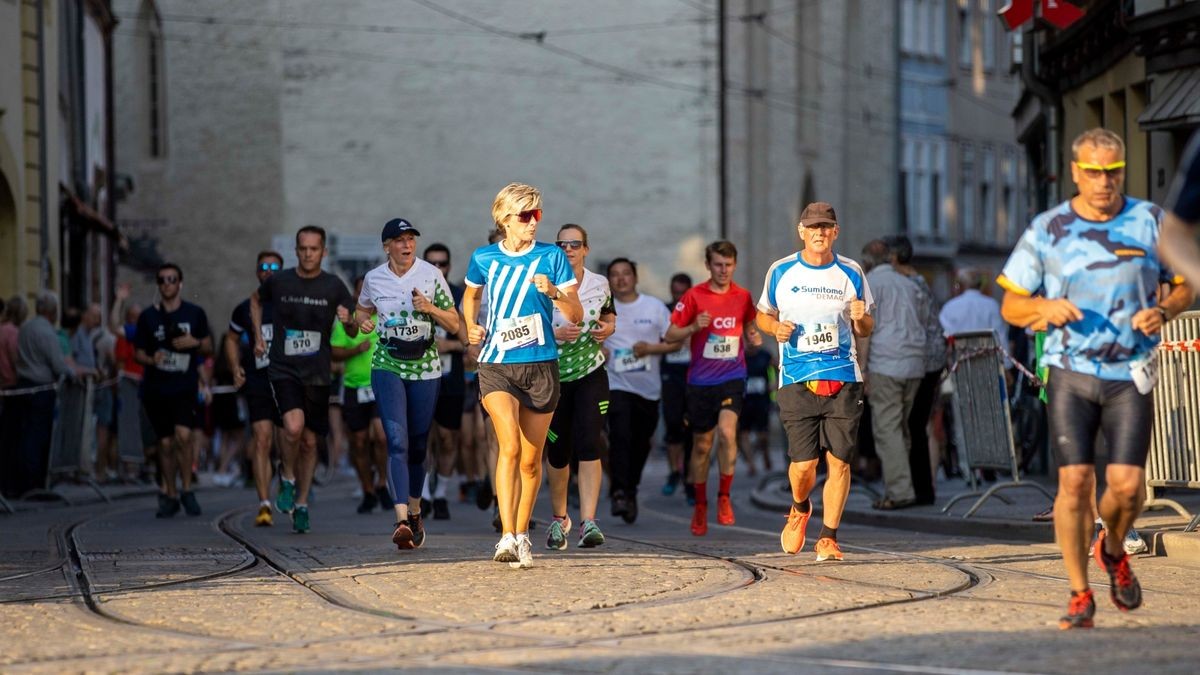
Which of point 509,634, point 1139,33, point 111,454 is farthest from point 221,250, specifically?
A: point 509,634

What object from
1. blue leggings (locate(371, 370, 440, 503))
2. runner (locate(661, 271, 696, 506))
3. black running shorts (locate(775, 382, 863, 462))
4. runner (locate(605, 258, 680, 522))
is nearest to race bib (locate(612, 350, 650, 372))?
runner (locate(605, 258, 680, 522))

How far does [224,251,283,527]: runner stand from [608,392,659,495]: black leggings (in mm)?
2353

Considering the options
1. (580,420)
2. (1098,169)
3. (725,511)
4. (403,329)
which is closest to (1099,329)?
(1098,169)

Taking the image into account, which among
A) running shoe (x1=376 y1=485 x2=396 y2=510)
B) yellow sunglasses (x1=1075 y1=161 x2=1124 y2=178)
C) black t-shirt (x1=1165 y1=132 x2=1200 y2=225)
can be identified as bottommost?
running shoe (x1=376 y1=485 x2=396 y2=510)

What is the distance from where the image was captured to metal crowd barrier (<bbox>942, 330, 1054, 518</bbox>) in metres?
15.2

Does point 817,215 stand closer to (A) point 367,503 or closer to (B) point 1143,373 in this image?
(B) point 1143,373

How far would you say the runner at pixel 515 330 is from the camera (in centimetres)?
1110

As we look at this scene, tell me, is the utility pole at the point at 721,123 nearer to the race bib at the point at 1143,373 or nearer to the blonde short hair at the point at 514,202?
the blonde short hair at the point at 514,202

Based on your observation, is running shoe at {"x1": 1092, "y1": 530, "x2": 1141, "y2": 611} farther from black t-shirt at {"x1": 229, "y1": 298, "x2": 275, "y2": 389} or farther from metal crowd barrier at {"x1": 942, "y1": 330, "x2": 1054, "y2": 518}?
black t-shirt at {"x1": 229, "y1": 298, "x2": 275, "y2": 389}

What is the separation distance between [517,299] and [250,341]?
5.37 meters

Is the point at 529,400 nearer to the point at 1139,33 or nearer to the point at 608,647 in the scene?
the point at 608,647

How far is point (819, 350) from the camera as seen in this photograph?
11.6 m

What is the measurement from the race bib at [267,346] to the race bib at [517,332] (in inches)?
152

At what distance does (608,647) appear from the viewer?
783 cm
